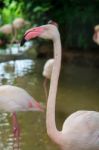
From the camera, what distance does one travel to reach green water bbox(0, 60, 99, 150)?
6739 mm

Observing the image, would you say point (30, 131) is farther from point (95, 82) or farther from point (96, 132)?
point (95, 82)

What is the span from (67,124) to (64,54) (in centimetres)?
804

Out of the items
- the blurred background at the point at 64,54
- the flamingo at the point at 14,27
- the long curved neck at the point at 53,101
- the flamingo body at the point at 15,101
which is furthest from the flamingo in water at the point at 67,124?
the flamingo at the point at 14,27

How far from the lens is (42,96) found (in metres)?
9.39

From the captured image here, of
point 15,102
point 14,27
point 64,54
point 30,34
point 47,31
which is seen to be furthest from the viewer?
point 14,27

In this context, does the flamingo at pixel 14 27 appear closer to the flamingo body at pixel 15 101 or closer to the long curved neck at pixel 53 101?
the flamingo body at pixel 15 101

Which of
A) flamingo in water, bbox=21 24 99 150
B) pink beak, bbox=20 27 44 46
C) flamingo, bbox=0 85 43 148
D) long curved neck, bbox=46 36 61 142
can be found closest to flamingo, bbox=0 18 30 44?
flamingo, bbox=0 85 43 148

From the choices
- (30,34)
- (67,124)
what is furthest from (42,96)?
(30,34)

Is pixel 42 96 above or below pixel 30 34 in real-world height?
below

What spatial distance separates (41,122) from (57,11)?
632 cm

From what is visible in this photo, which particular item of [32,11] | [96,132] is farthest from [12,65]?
[96,132]

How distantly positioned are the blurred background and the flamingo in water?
3.13m

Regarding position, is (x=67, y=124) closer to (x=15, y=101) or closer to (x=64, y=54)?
(x=15, y=101)

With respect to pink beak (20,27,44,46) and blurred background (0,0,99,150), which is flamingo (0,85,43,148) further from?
pink beak (20,27,44,46)
